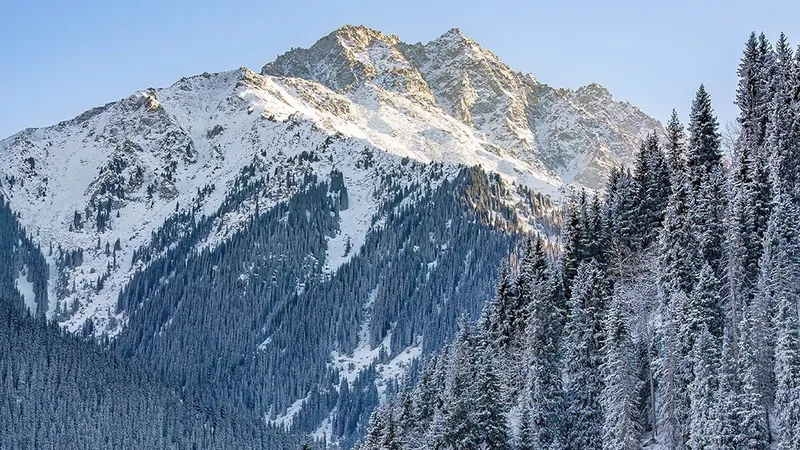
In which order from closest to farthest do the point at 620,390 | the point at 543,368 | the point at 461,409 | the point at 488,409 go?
1. the point at 620,390
2. the point at 461,409
3. the point at 488,409
4. the point at 543,368

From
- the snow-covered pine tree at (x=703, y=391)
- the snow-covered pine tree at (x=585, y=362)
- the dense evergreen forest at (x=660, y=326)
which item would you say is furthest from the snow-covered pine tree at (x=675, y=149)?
the snow-covered pine tree at (x=703, y=391)

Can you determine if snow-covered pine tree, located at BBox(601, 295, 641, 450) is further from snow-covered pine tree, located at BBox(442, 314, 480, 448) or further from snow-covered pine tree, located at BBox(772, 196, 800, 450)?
snow-covered pine tree, located at BBox(772, 196, 800, 450)

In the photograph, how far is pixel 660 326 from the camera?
264 ft

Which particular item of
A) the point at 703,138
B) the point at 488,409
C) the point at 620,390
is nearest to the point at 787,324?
the point at 620,390

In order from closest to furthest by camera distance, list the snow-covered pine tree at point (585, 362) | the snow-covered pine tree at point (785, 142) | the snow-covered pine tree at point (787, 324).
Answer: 1. the snow-covered pine tree at point (787, 324)
2. the snow-covered pine tree at point (585, 362)
3. the snow-covered pine tree at point (785, 142)

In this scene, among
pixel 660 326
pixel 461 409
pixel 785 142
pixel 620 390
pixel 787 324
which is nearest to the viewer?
pixel 787 324

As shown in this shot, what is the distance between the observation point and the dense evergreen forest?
6894 centimetres

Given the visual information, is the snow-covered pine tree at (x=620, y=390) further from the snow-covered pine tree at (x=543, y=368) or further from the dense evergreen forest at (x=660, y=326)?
the snow-covered pine tree at (x=543, y=368)

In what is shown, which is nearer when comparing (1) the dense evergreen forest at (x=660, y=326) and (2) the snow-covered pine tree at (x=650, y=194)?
(1) the dense evergreen forest at (x=660, y=326)

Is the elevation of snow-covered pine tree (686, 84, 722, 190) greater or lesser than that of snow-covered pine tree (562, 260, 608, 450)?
greater

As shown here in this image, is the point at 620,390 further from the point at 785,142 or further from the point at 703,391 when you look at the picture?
the point at 785,142

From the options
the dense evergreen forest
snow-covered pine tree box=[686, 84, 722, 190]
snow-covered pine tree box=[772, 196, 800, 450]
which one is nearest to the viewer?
snow-covered pine tree box=[772, 196, 800, 450]

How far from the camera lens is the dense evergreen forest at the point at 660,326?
68.9 m

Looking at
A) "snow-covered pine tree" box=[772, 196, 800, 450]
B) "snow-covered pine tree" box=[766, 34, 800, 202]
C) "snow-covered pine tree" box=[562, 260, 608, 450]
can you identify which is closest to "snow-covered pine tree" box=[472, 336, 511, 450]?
"snow-covered pine tree" box=[562, 260, 608, 450]
